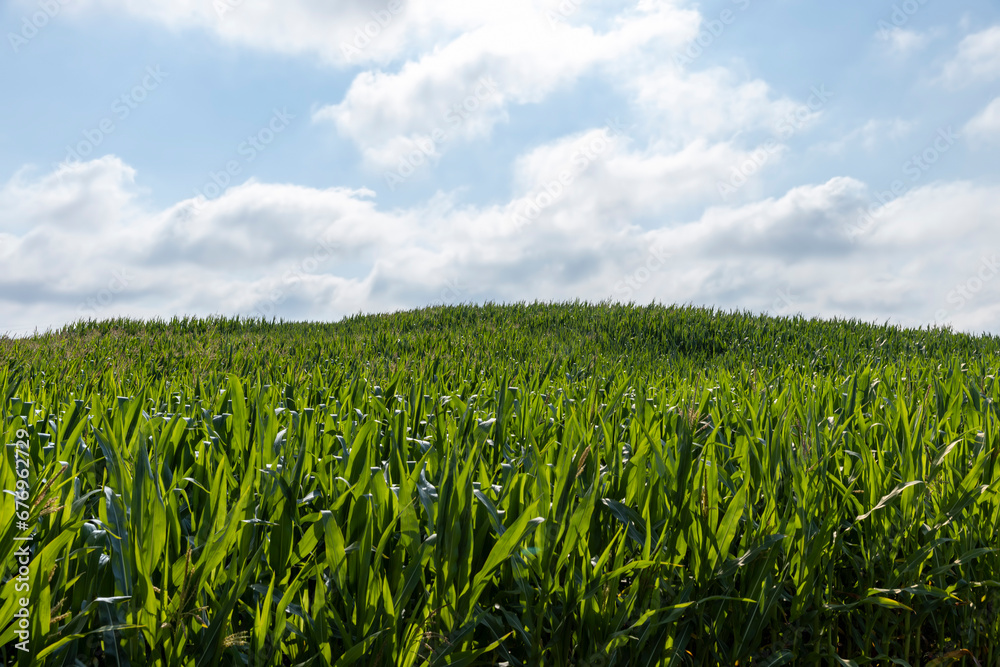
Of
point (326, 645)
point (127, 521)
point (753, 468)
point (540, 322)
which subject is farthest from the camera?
point (540, 322)

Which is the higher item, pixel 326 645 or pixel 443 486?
pixel 443 486

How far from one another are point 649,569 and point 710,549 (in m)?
0.26

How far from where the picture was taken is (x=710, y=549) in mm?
1896

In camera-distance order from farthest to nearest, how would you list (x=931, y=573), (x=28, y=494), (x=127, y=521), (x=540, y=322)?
(x=540, y=322) → (x=931, y=573) → (x=28, y=494) → (x=127, y=521)

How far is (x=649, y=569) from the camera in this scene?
1.76 metres

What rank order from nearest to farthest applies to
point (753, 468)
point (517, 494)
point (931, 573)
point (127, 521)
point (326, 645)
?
point (326, 645) → point (127, 521) → point (517, 494) → point (931, 573) → point (753, 468)

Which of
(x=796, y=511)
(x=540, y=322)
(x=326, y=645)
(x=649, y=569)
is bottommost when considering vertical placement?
(x=326, y=645)

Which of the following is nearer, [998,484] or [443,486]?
[443,486]

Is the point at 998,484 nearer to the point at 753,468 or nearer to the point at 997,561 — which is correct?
the point at 997,561

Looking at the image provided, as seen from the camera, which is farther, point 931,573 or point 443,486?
point 931,573

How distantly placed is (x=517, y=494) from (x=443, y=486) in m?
0.25

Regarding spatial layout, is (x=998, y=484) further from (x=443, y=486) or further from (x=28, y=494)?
(x=28, y=494)

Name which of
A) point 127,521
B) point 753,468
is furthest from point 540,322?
point 127,521

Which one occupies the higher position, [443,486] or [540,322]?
[540,322]
